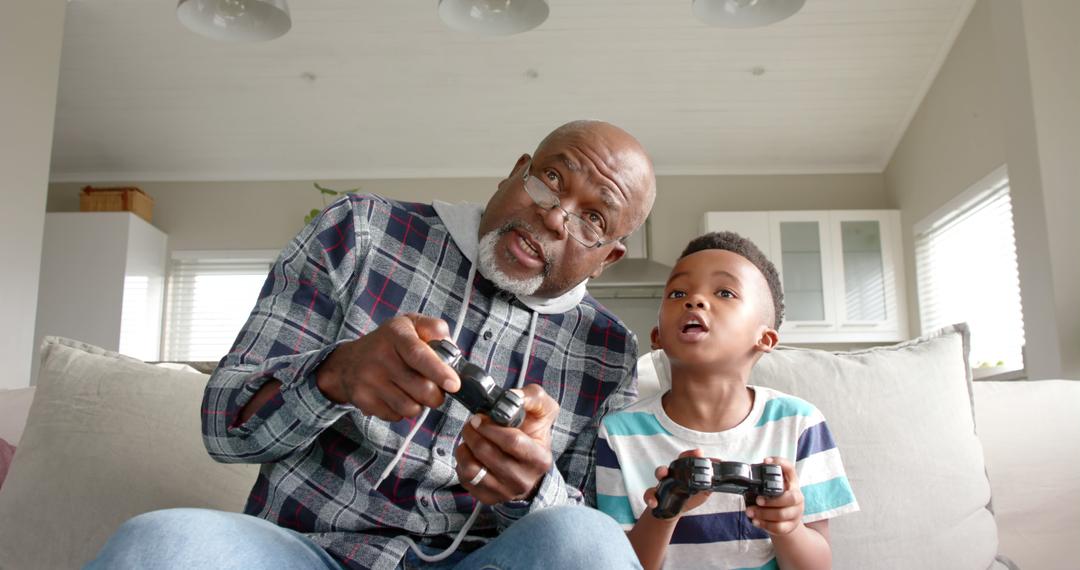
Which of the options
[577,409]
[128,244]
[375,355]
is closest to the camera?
[375,355]

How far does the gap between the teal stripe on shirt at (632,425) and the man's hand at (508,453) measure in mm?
362

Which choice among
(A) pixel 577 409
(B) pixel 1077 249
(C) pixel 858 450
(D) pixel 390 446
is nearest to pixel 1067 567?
(C) pixel 858 450

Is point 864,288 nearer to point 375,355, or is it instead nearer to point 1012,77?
point 1012,77

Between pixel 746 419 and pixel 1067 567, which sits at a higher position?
pixel 746 419

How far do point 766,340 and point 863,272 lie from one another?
486 centimetres

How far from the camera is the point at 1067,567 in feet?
5.24

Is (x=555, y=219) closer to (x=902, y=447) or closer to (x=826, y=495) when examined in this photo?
(x=826, y=495)

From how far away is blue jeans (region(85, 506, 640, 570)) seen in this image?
2.46 ft

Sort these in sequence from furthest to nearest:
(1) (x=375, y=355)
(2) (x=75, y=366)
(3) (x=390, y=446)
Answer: (2) (x=75, y=366) < (3) (x=390, y=446) < (1) (x=375, y=355)

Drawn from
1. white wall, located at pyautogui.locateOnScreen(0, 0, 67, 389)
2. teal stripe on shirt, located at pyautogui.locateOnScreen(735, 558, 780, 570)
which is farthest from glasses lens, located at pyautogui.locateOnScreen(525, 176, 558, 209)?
white wall, located at pyautogui.locateOnScreen(0, 0, 67, 389)

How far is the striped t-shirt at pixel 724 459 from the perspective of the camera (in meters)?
1.25

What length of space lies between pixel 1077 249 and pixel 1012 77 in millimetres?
684

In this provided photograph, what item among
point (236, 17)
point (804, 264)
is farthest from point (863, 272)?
point (236, 17)

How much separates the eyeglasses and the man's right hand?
46 cm
